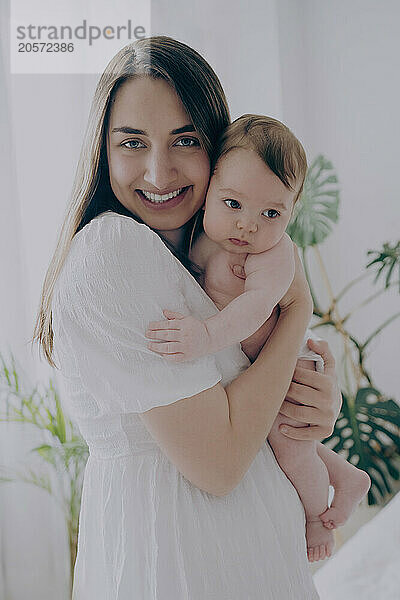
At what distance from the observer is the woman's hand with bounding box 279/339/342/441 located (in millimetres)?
909

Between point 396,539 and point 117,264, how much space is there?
1134 mm

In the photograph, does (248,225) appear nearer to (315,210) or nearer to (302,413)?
(302,413)

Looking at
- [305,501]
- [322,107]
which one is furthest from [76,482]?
[322,107]

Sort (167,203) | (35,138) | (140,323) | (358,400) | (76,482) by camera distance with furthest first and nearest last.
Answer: (358,400)
(76,482)
(35,138)
(167,203)
(140,323)

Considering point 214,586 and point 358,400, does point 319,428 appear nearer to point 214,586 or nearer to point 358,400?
point 214,586

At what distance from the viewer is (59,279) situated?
2.70 ft

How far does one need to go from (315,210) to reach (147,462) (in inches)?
61.1

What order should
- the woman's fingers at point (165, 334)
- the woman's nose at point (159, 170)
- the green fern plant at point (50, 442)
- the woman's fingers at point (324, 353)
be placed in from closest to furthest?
the woman's fingers at point (165, 334)
the woman's nose at point (159, 170)
the woman's fingers at point (324, 353)
the green fern plant at point (50, 442)

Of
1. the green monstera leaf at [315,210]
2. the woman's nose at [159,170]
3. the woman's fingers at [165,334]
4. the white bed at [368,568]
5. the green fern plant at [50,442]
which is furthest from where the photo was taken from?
the green monstera leaf at [315,210]

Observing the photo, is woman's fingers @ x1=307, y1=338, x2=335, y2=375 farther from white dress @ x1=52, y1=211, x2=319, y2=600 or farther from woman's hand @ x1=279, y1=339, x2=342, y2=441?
white dress @ x1=52, y1=211, x2=319, y2=600

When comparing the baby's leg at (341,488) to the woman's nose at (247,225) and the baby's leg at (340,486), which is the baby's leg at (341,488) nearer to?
the baby's leg at (340,486)

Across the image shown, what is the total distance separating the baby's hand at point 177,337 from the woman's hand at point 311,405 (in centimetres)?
19

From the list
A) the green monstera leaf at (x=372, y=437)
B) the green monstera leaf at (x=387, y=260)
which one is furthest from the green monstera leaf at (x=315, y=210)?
the green monstera leaf at (x=372, y=437)

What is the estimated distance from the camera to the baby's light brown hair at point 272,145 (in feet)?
2.74
